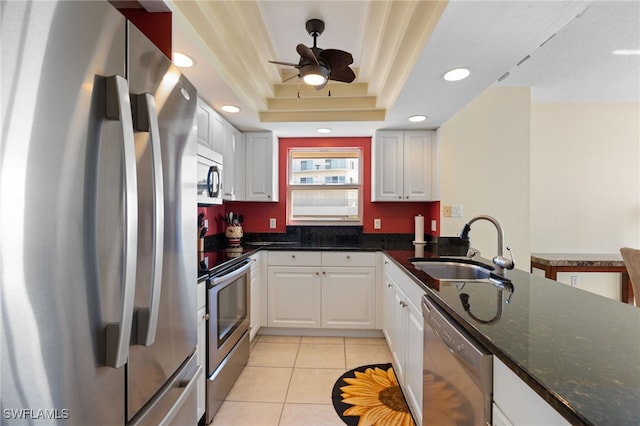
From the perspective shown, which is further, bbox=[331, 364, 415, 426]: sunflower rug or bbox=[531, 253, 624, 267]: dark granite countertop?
bbox=[531, 253, 624, 267]: dark granite countertop

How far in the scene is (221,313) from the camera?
6.25 feet

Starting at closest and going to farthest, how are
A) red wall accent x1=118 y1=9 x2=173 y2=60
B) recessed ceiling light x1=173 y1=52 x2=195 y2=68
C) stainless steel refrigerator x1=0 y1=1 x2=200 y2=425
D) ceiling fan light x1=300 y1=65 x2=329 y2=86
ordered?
stainless steel refrigerator x1=0 y1=1 x2=200 y2=425 < red wall accent x1=118 y1=9 x2=173 y2=60 < recessed ceiling light x1=173 y1=52 x2=195 y2=68 < ceiling fan light x1=300 y1=65 x2=329 y2=86

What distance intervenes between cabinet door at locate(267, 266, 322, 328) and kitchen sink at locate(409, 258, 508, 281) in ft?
3.62

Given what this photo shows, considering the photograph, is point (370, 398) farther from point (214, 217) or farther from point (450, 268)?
point (214, 217)

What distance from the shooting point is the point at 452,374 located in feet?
3.58

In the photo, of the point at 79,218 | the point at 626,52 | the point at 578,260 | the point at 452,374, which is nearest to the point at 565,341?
the point at 452,374

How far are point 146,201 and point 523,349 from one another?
1.12 m

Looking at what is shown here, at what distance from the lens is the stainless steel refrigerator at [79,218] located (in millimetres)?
477

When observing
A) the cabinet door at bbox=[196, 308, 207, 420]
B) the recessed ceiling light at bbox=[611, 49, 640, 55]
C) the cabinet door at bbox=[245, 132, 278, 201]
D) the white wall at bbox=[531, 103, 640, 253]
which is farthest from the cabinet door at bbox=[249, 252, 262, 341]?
the recessed ceiling light at bbox=[611, 49, 640, 55]

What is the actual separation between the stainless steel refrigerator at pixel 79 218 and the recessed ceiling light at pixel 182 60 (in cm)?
92

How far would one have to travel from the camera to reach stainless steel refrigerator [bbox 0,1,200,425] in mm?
477

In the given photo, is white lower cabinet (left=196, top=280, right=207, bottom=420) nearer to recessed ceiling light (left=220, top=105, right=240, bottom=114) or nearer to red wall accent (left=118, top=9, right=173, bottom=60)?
red wall accent (left=118, top=9, right=173, bottom=60)

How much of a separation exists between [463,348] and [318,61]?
172 cm

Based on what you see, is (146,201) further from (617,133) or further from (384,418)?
(617,133)
